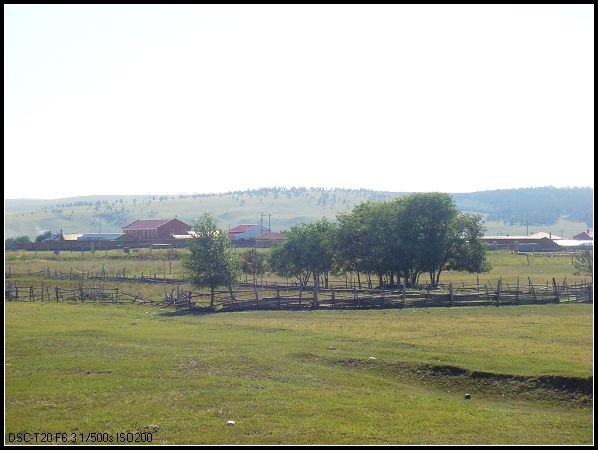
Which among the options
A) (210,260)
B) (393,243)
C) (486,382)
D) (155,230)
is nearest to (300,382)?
(486,382)

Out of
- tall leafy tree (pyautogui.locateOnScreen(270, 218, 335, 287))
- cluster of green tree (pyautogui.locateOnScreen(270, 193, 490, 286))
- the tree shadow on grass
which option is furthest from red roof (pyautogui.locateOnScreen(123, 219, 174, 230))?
the tree shadow on grass

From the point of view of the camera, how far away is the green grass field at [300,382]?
18203mm

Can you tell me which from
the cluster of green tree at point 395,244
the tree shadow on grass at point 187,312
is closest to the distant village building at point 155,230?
the cluster of green tree at point 395,244

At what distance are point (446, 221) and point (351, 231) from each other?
9.54m

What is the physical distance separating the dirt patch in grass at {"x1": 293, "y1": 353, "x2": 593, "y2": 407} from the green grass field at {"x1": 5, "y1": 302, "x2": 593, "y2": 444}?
7cm

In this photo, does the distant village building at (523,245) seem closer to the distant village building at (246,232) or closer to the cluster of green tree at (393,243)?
the distant village building at (246,232)

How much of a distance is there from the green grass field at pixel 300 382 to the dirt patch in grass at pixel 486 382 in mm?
73

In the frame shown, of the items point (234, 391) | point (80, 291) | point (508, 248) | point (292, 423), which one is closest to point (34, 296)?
point (80, 291)

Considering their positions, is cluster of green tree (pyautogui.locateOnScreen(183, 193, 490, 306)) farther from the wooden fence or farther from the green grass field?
the green grass field

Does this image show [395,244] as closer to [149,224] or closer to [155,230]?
[155,230]

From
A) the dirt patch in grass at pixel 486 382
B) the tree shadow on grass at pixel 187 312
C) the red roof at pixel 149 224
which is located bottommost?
the tree shadow on grass at pixel 187 312

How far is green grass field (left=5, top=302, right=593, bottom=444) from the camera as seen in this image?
18.2m

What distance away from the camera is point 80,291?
196 feet

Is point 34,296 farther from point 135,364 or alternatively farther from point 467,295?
point 135,364
